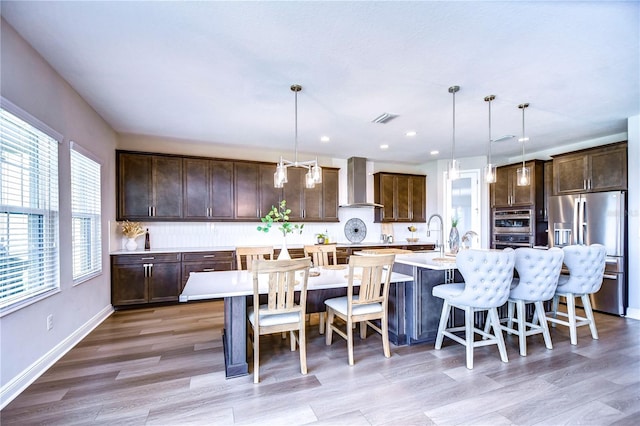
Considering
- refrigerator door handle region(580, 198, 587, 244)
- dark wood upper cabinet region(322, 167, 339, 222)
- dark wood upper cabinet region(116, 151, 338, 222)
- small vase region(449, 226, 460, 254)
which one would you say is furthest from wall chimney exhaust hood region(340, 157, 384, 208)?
refrigerator door handle region(580, 198, 587, 244)

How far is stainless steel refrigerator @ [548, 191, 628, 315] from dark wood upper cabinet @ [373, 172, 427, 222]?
2.62 metres

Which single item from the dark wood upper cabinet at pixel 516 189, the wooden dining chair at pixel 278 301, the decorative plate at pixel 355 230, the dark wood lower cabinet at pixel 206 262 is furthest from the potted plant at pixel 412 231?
the wooden dining chair at pixel 278 301

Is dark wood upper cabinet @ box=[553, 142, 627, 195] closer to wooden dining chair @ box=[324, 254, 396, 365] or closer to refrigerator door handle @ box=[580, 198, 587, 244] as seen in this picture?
refrigerator door handle @ box=[580, 198, 587, 244]

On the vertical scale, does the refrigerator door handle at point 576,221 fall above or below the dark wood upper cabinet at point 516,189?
below

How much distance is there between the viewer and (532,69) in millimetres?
2693

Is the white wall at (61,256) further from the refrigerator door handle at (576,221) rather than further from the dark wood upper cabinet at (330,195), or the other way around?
the refrigerator door handle at (576,221)

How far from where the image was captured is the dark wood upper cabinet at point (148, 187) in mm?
4645

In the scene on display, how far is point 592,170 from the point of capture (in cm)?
452

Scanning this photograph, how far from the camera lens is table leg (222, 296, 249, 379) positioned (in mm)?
2469

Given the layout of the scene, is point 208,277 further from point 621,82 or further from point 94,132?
point 621,82

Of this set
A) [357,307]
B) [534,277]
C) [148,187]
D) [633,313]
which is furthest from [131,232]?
[633,313]

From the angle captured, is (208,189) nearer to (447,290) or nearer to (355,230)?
(355,230)

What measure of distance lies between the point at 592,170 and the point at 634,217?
86 centimetres

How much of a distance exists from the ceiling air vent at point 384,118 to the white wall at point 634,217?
10.3ft
